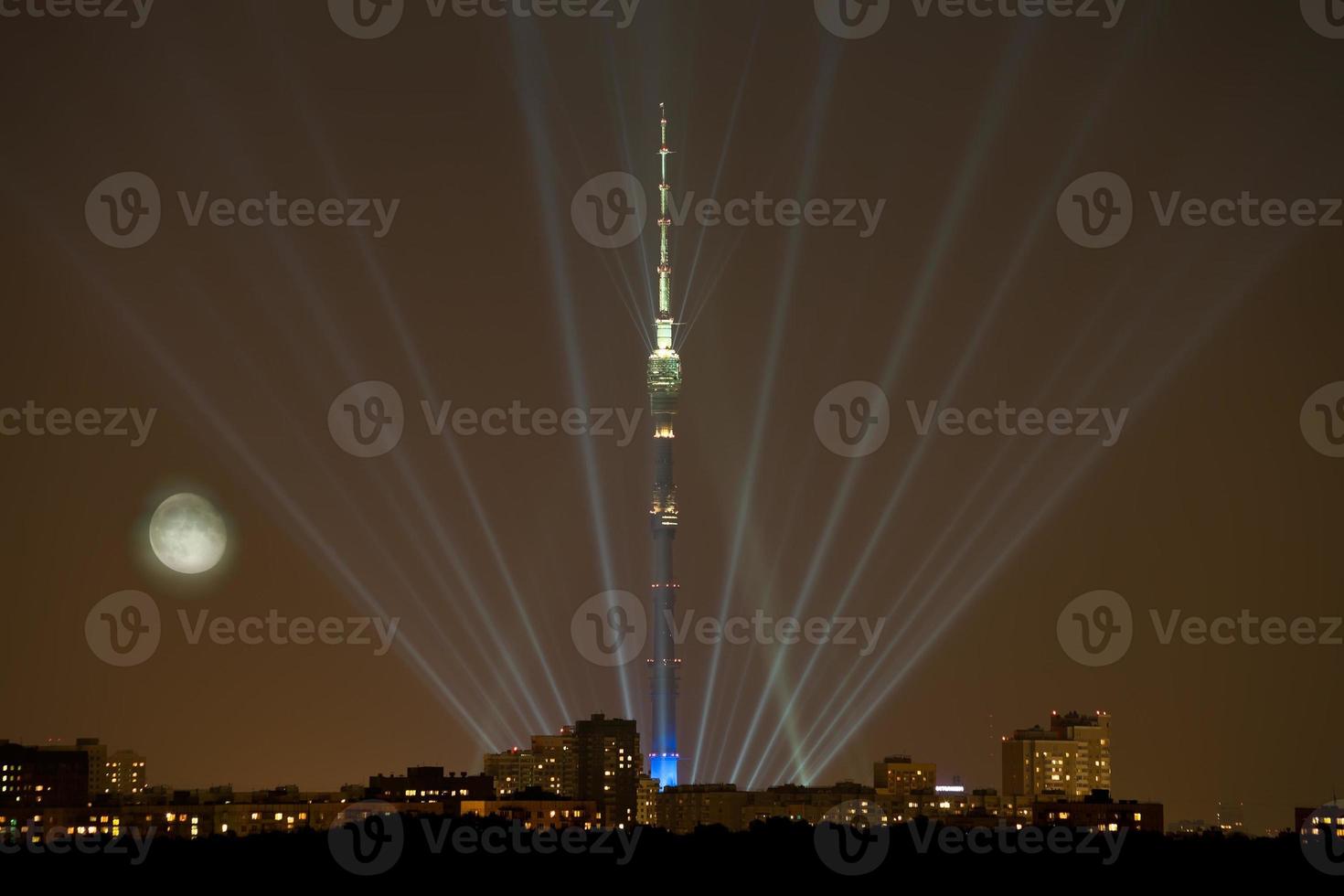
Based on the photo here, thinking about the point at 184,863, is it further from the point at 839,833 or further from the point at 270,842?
the point at 839,833

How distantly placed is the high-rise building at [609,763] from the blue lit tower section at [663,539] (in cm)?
588

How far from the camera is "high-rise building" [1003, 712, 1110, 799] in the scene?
16650cm

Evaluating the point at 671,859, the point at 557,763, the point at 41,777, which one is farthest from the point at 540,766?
the point at 671,859

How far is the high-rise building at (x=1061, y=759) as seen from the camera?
546 feet

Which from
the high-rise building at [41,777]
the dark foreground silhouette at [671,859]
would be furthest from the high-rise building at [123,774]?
the dark foreground silhouette at [671,859]

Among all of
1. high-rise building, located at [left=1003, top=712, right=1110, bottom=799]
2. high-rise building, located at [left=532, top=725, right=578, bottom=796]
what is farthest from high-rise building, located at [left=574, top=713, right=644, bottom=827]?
high-rise building, located at [left=1003, top=712, right=1110, bottom=799]

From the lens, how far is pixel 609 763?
161250 mm

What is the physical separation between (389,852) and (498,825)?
15.1 metres

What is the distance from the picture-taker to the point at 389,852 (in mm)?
71438

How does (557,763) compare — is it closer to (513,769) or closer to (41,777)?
(513,769)

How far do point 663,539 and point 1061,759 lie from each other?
32.8 m

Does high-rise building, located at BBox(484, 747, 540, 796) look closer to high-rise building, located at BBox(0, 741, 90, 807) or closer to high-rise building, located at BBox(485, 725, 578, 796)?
high-rise building, located at BBox(485, 725, 578, 796)

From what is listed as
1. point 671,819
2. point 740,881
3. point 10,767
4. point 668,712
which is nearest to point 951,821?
point 671,819

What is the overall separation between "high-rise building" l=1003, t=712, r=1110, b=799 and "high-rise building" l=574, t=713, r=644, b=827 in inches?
1051
